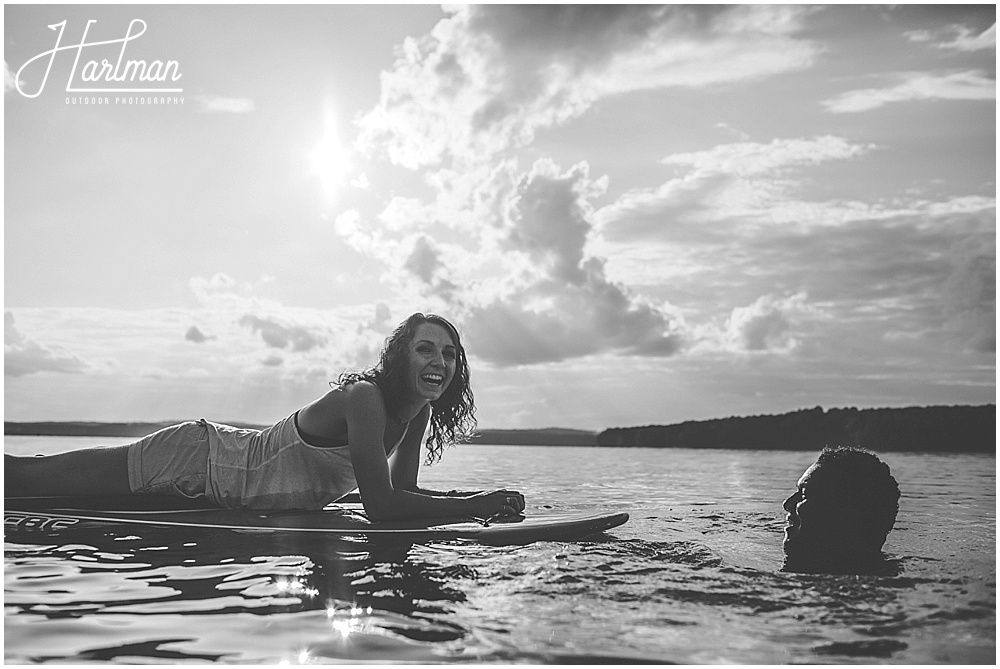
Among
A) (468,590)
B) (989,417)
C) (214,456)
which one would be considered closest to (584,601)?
(468,590)

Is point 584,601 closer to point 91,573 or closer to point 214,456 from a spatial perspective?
point 91,573

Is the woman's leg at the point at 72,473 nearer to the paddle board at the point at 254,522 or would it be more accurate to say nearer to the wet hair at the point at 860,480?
the paddle board at the point at 254,522

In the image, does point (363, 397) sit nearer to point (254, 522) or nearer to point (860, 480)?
point (254, 522)

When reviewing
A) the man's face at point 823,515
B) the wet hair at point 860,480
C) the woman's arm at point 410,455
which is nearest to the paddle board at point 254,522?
the woman's arm at point 410,455

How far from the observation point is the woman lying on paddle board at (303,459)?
5.72 m

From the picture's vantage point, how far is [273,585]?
4371 mm

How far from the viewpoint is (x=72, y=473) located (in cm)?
605

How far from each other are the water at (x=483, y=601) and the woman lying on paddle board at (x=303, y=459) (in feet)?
1.24

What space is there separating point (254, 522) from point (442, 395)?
1592 mm

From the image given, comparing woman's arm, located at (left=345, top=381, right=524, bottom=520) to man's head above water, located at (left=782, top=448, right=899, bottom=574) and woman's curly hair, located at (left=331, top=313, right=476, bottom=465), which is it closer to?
woman's curly hair, located at (left=331, top=313, right=476, bottom=465)

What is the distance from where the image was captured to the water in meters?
3.37

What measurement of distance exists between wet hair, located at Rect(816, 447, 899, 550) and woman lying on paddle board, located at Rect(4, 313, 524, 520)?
2170 millimetres

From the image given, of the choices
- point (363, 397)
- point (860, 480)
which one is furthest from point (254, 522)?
point (860, 480)

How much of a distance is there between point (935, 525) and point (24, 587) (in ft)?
21.3
